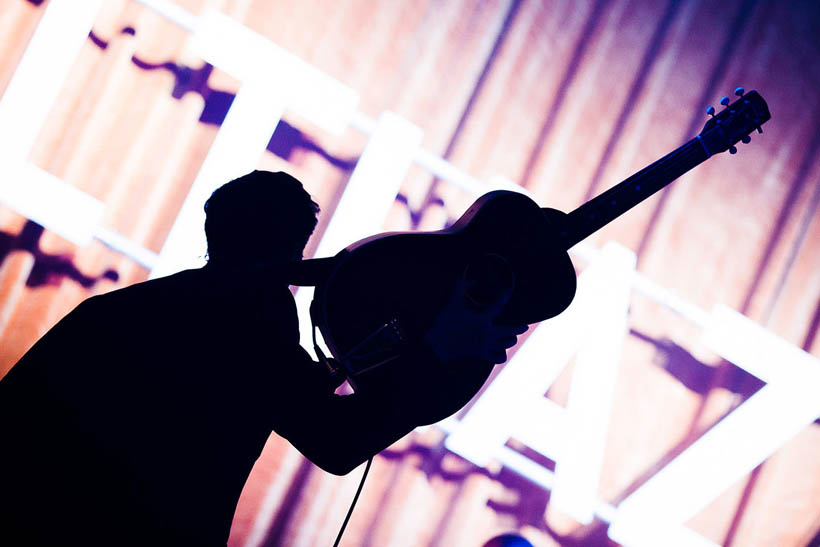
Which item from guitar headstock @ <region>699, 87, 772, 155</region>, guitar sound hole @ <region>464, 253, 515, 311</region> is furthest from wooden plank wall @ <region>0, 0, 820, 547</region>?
guitar sound hole @ <region>464, 253, 515, 311</region>

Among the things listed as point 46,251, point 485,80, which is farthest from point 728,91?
point 46,251

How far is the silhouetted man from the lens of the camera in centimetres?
67

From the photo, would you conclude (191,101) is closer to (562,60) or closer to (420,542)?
(562,60)

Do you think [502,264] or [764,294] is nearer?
[502,264]

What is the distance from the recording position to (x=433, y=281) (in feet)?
2.83

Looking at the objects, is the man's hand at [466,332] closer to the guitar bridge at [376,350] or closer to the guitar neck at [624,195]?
the guitar bridge at [376,350]

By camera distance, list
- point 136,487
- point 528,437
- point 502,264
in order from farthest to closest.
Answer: point 528,437, point 502,264, point 136,487

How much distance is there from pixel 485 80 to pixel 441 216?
1.53ft

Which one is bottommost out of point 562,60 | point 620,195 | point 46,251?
point 46,251

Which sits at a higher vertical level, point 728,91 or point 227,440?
point 728,91

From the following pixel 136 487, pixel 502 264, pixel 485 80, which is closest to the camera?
pixel 136 487

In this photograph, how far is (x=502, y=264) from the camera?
87 cm

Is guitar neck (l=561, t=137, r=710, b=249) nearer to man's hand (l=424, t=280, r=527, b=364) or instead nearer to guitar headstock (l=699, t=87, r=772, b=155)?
guitar headstock (l=699, t=87, r=772, b=155)

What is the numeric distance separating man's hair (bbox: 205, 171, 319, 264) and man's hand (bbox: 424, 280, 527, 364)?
28cm
